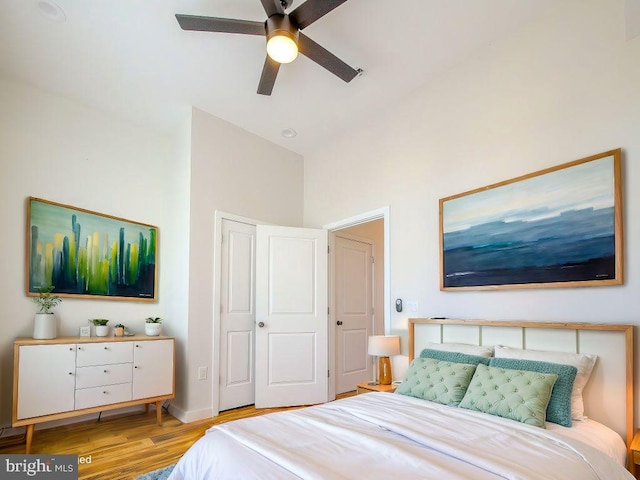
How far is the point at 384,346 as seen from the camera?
3477 millimetres

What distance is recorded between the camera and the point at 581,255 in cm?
247

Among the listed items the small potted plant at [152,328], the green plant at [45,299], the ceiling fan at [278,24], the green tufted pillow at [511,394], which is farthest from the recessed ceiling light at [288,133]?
the green tufted pillow at [511,394]

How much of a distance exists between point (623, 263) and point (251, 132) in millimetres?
3841

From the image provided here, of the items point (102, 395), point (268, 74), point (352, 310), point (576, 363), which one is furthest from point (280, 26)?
point (352, 310)

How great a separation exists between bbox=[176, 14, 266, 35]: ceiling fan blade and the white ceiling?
0.37 meters

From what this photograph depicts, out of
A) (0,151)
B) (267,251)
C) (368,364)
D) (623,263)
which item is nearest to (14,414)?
(0,151)

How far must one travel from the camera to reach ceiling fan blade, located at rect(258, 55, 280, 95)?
9.07ft

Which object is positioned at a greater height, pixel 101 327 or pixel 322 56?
pixel 322 56

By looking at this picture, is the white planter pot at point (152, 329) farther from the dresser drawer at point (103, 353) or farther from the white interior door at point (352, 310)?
the white interior door at point (352, 310)

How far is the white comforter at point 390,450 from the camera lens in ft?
4.72

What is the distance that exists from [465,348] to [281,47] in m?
2.44

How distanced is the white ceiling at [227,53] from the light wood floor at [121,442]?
Answer: 3.16 m

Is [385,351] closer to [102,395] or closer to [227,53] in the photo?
[102,395]

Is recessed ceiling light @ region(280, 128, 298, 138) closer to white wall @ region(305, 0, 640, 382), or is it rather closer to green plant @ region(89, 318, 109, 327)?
white wall @ region(305, 0, 640, 382)
